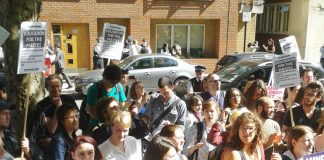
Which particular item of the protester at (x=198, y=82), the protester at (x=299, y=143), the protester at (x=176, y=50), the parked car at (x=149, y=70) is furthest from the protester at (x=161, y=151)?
the protester at (x=176, y=50)

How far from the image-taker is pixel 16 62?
5484mm

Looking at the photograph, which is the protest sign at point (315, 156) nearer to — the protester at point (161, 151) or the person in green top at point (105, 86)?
the protester at point (161, 151)

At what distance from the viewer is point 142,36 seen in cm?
1800

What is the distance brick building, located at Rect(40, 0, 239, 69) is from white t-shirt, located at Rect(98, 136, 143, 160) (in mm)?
13785

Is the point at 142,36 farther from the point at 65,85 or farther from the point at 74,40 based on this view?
the point at 65,85

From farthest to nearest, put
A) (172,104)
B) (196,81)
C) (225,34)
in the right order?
(225,34) → (196,81) → (172,104)

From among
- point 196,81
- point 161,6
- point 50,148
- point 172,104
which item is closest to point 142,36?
point 161,6

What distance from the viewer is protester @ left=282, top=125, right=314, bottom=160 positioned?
3.75m

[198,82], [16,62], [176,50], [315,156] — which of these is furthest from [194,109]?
[176,50]

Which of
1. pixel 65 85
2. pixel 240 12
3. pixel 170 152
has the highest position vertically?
pixel 240 12

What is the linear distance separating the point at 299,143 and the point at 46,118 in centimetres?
263

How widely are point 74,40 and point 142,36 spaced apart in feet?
9.90

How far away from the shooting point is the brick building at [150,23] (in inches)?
669

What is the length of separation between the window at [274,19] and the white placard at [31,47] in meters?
21.2
